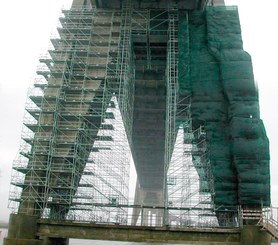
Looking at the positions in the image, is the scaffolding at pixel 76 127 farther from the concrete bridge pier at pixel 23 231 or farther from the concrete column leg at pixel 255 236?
the concrete column leg at pixel 255 236

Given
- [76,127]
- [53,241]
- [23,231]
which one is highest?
[76,127]

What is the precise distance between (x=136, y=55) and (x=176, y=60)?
6955 millimetres

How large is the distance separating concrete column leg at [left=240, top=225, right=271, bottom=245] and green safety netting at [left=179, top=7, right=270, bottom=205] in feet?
13.3

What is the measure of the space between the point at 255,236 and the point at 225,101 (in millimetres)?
11485

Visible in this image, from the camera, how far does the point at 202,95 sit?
3294 cm

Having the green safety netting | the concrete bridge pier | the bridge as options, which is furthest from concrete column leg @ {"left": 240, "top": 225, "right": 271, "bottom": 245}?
the concrete bridge pier

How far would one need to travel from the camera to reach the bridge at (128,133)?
28.3m

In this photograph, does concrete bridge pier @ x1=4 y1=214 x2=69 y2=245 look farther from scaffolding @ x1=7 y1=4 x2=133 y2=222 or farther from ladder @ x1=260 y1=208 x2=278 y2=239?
ladder @ x1=260 y1=208 x2=278 y2=239

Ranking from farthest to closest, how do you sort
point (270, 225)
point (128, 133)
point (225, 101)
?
point (128, 133) < point (225, 101) < point (270, 225)

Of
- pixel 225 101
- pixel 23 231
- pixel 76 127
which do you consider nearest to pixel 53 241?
pixel 23 231

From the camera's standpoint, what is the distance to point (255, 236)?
24.4 m

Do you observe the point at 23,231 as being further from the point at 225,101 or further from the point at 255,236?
the point at 225,101

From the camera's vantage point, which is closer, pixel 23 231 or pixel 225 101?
pixel 23 231

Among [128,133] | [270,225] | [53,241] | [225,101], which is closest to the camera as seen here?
[270,225]
